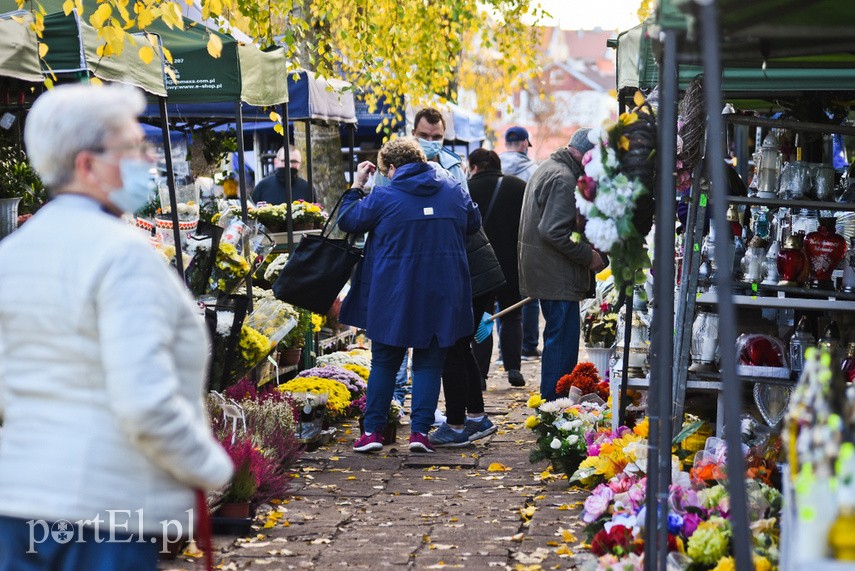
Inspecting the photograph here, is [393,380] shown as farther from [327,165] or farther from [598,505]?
[327,165]

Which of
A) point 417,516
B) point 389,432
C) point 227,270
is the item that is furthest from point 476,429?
point 417,516

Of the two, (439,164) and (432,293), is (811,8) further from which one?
(439,164)

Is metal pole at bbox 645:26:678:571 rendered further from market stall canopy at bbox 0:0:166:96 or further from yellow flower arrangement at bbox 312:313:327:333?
yellow flower arrangement at bbox 312:313:327:333

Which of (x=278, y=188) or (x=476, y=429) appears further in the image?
(x=278, y=188)

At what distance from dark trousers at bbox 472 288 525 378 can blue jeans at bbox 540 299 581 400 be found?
4.12ft

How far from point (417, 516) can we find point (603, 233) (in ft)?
6.62

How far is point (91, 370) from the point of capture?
8.14 ft

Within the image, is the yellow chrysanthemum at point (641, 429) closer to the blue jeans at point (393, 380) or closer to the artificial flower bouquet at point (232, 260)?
the blue jeans at point (393, 380)

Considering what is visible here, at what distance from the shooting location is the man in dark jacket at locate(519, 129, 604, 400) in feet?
24.5

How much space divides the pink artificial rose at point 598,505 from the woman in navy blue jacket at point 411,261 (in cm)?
206

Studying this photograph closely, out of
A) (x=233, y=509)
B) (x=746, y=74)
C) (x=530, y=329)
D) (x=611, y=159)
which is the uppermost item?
(x=746, y=74)

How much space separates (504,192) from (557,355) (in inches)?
72.4

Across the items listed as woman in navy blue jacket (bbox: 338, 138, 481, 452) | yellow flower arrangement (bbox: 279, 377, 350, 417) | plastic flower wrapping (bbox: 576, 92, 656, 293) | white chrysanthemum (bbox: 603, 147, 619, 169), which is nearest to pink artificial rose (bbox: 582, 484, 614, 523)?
plastic flower wrapping (bbox: 576, 92, 656, 293)

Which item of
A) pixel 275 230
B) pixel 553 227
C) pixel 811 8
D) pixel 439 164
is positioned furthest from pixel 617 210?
pixel 275 230
